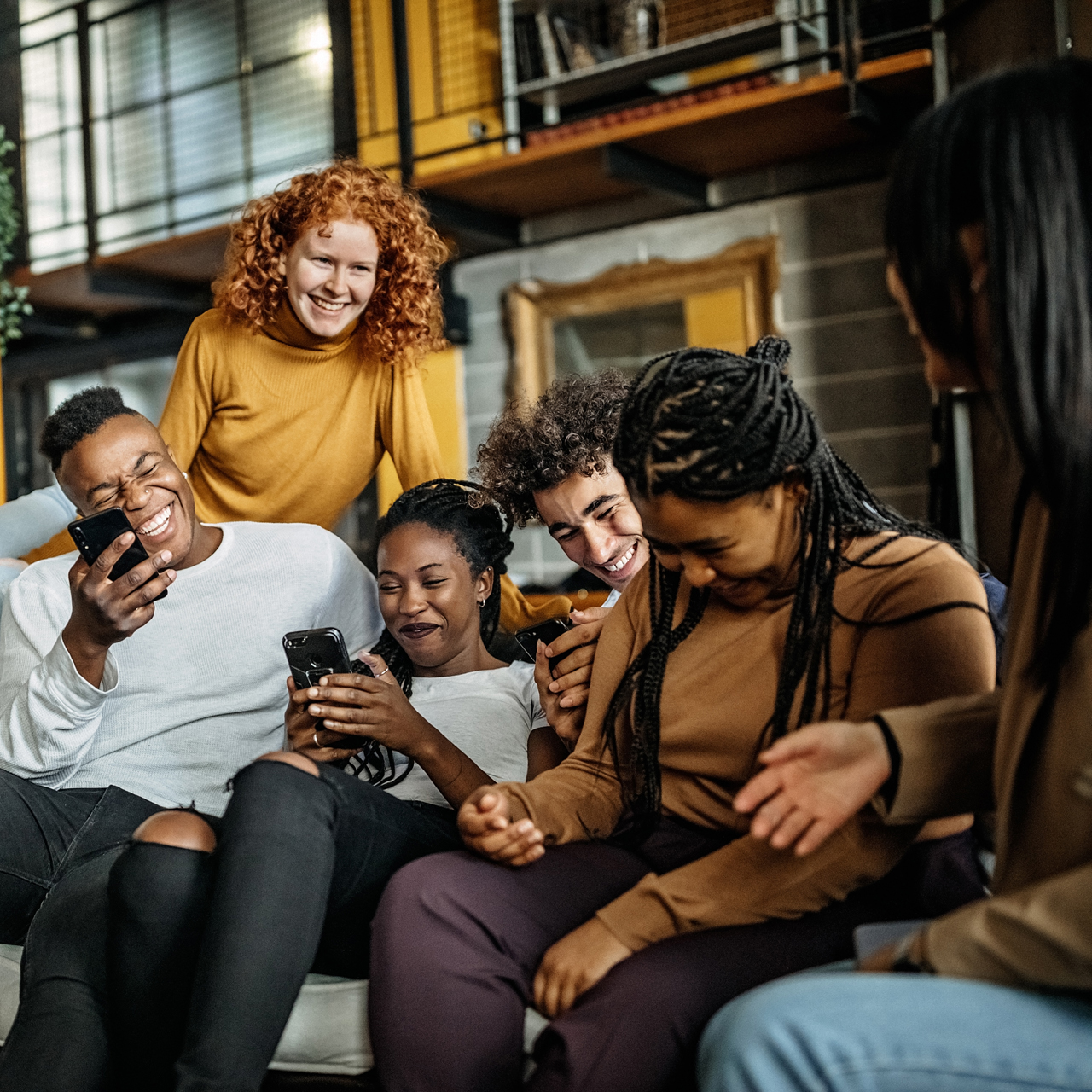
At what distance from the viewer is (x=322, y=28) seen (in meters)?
4.70

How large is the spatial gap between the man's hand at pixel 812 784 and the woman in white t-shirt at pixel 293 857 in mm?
520

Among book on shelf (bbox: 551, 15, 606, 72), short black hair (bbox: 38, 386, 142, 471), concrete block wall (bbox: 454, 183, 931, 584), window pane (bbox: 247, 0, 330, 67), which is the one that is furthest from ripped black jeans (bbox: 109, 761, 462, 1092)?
window pane (bbox: 247, 0, 330, 67)

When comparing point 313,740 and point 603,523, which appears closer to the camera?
point 313,740

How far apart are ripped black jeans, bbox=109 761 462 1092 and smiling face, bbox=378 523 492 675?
0.37 metres

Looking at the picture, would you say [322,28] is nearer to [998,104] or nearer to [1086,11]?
[1086,11]

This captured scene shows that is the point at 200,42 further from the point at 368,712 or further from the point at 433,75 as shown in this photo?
the point at 368,712

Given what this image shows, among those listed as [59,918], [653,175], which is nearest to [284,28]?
[653,175]

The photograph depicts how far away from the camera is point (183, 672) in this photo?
1.75 m

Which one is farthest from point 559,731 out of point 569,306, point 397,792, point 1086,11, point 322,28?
point 322,28

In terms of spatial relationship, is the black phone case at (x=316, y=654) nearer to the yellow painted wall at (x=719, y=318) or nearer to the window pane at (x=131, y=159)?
the yellow painted wall at (x=719, y=318)

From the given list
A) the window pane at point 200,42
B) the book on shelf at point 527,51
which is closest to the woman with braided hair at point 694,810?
the book on shelf at point 527,51

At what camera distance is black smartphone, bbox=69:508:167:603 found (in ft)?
5.13

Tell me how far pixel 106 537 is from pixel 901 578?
1.02 metres

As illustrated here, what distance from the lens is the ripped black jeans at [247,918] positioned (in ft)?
3.79
